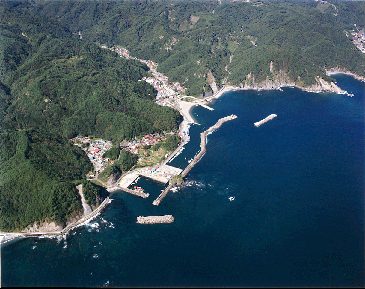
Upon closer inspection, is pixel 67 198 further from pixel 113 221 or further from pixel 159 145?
pixel 159 145

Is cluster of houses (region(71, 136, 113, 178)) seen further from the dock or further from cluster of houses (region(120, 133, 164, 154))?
the dock

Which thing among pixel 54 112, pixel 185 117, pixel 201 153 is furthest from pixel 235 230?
pixel 54 112

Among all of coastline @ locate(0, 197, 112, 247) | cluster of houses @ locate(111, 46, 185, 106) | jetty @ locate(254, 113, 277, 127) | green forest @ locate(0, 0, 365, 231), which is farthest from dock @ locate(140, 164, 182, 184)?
cluster of houses @ locate(111, 46, 185, 106)

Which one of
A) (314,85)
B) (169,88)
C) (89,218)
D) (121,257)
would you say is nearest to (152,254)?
(121,257)

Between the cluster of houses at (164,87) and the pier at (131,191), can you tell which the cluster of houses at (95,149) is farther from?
the cluster of houses at (164,87)

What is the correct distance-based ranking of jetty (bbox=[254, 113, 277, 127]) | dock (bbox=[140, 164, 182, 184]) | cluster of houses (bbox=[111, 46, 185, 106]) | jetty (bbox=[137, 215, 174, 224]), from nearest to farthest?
jetty (bbox=[137, 215, 174, 224]) → dock (bbox=[140, 164, 182, 184]) → jetty (bbox=[254, 113, 277, 127]) → cluster of houses (bbox=[111, 46, 185, 106])

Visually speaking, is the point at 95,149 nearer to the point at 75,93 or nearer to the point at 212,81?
the point at 75,93
